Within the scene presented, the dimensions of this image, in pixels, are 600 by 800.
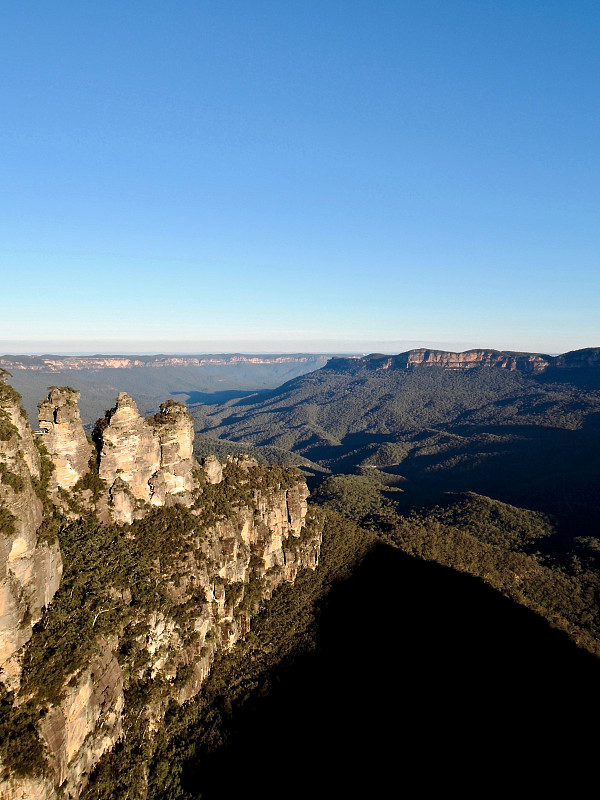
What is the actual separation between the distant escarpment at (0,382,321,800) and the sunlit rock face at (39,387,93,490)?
0.39ft

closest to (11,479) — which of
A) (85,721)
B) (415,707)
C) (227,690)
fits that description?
(85,721)

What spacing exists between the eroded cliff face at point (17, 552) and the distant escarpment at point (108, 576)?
0.09 meters

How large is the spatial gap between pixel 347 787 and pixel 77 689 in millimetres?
25819

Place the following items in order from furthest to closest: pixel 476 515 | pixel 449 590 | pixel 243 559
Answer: pixel 476 515
pixel 449 590
pixel 243 559

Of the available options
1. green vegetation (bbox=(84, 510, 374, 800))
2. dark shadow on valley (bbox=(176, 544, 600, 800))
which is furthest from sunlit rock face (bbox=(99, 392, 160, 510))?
dark shadow on valley (bbox=(176, 544, 600, 800))

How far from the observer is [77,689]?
26.0m

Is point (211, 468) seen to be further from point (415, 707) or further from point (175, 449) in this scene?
point (415, 707)

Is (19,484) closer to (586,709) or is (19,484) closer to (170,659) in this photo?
(170,659)

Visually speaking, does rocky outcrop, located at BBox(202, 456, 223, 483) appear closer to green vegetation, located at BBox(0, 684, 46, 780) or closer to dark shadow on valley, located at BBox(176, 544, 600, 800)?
dark shadow on valley, located at BBox(176, 544, 600, 800)

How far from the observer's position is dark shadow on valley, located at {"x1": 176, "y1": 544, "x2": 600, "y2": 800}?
35000 millimetres

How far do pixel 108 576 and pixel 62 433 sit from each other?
45.2ft

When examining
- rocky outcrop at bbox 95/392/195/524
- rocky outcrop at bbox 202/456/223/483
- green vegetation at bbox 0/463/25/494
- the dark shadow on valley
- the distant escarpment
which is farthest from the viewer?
rocky outcrop at bbox 202/456/223/483

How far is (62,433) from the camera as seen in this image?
36656 mm

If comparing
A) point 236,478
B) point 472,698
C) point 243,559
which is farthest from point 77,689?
point 472,698
